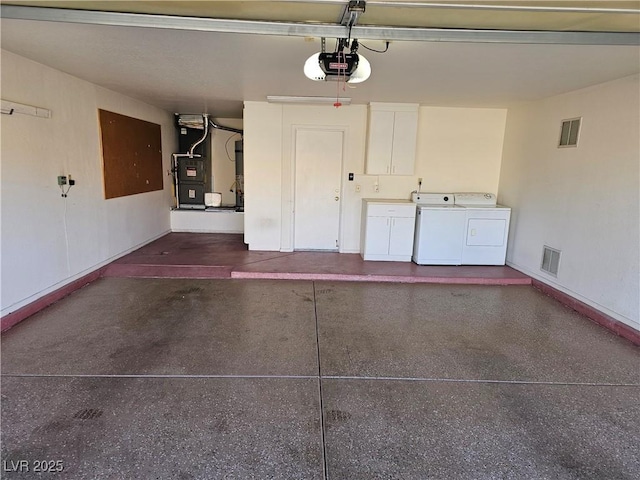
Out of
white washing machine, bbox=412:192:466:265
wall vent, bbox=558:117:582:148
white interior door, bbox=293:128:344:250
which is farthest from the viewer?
white interior door, bbox=293:128:344:250

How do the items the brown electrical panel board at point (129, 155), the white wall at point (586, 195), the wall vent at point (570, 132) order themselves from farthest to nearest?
the brown electrical panel board at point (129, 155) < the wall vent at point (570, 132) < the white wall at point (586, 195)

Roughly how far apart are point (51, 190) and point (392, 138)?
14.2 feet

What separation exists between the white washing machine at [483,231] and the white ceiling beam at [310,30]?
9.80 ft

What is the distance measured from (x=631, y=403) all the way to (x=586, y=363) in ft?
1.70

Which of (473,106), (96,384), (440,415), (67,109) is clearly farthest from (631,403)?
(67,109)

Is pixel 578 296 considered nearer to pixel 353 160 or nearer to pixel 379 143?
pixel 379 143

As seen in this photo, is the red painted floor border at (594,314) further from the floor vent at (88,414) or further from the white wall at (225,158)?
the white wall at (225,158)

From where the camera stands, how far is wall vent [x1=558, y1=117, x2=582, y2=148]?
13.9 feet

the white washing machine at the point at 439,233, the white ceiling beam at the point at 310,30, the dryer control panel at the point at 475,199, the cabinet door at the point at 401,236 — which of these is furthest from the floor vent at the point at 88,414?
the dryer control panel at the point at 475,199

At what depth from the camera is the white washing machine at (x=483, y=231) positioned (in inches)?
211

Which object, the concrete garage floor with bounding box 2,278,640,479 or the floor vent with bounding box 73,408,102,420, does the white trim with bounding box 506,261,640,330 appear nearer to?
the concrete garage floor with bounding box 2,278,640,479

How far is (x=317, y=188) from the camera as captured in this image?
5836 millimetres

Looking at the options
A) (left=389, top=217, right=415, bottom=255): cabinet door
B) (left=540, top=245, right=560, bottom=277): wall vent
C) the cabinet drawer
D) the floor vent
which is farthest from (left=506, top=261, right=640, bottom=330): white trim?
the floor vent

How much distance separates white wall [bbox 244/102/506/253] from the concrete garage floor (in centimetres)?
206
